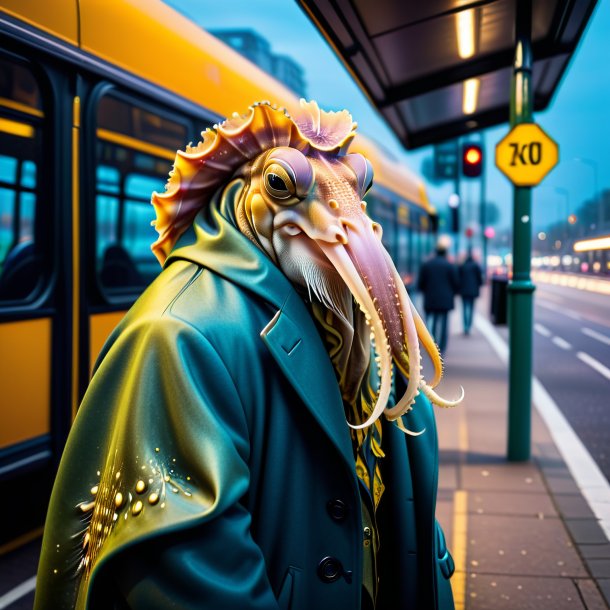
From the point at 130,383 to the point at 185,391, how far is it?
0.11 meters

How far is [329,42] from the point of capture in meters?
5.08

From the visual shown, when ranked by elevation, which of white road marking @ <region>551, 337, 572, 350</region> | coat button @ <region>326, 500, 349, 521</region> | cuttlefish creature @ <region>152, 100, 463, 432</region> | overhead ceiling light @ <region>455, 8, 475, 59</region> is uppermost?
overhead ceiling light @ <region>455, 8, 475, 59</region>

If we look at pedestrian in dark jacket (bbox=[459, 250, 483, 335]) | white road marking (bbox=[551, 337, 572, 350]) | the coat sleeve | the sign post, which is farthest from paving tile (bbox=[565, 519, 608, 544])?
pedestrian in dark jacket (bbox=[459, 250, 483, 335])

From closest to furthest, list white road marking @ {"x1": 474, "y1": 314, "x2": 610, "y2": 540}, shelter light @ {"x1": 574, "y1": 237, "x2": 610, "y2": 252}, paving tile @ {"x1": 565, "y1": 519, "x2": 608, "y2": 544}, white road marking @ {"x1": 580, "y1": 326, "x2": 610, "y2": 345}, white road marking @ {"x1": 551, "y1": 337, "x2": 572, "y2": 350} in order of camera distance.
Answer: paving tile @ {"x1": 565, "y1": 519, "x2": 608, "y2": 544} → white road marking @ {"x1": 474, "y1": 314, "x2": 610, "y2": 540} → shelter light @ {"x1": 574, "y1": 237, "x2": 610, "y2": 252} → white road marking @ {"x1": 551, "y1": 337, "x2": 572, "y2": 350} → white road marking @ {"x1": 580, "y1": 326, "x2": 610, "y2": 345}

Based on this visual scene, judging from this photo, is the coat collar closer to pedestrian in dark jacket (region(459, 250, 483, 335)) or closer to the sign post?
the sign post

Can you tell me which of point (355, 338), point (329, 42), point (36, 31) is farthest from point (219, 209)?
point (329, 42)

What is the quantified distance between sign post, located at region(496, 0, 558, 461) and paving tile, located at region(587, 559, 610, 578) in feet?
6.25

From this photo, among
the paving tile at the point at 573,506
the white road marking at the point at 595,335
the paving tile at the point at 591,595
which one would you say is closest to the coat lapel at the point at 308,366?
the paving tile at the point at 591,595

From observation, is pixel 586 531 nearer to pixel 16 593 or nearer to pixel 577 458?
pixel 577 458

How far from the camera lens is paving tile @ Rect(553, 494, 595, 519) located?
456 cm

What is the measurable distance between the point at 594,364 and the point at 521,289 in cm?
673

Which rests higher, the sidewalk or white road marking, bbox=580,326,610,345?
white road marking, bbox=580,326,610,345

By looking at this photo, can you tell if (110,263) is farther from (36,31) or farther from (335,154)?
(335,154)

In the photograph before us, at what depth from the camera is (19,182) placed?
3.92 meters
